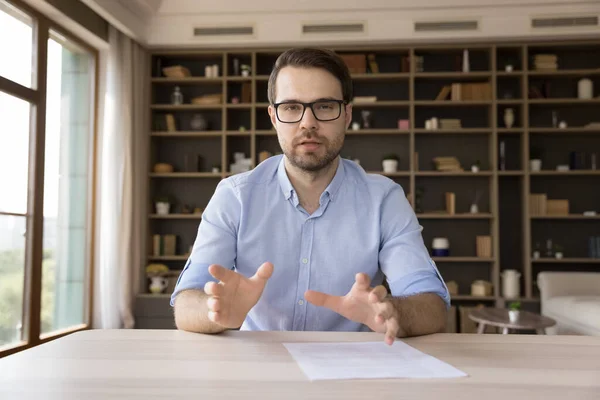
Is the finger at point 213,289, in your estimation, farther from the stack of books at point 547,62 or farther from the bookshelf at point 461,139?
the stack of books at point 547,62

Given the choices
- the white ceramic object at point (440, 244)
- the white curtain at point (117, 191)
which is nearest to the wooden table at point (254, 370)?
the white curtain at point (117, 191)

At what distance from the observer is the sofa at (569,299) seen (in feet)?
12.5

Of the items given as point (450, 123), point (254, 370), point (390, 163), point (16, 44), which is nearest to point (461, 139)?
point (450, 123)

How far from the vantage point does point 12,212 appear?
11.5 ft

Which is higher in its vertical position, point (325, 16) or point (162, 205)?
point (325, 16)

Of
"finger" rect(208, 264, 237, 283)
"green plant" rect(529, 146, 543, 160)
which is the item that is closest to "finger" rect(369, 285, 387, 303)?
"finger" rect(208, 264, 237, 283)

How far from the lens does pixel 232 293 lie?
104 cm

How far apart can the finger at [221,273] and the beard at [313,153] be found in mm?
566

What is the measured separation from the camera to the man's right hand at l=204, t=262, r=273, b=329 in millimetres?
978

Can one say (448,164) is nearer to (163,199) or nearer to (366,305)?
(163,199)

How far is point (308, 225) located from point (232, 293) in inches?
20.2

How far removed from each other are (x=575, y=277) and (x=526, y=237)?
22.6 inches

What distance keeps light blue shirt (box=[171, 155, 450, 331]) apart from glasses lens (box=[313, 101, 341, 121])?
8.0 inches

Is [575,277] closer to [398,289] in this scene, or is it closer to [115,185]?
[398,289]
